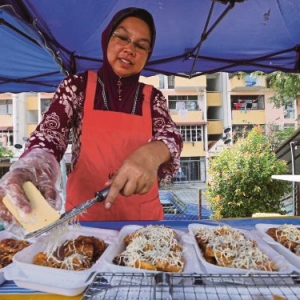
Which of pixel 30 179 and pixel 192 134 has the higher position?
pixel 192 134

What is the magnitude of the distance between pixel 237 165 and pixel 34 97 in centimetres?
1975

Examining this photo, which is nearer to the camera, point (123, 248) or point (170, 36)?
point (123, 248)

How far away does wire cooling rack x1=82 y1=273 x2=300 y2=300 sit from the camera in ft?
2.63

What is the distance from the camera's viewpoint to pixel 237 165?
6.33 metres

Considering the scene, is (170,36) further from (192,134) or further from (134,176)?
(192,134)

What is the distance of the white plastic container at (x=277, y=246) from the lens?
1.17 meters

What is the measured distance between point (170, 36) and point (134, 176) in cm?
256

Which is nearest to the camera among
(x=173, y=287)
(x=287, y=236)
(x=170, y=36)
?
(x=173, y=287)

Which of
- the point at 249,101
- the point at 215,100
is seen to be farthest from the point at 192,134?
the point at 249,101

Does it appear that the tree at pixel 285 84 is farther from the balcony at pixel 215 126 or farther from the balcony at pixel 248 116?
the balcony at pixel 215 126

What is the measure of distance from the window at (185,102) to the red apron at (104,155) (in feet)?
68.3

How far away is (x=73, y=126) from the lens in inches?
73.1

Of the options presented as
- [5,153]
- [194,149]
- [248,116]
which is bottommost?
[5,153]

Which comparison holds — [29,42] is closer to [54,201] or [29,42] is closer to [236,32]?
[236,32]
